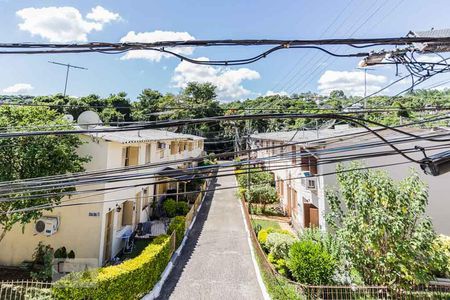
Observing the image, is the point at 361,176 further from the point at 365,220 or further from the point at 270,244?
the point at 270,244

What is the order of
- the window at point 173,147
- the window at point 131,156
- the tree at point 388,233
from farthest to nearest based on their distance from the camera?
the window at point 173,147 → the window at point 131,156 → the tree at point 388,233

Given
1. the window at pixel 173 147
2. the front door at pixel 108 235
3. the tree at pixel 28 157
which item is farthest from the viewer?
the window at pixel 173 147

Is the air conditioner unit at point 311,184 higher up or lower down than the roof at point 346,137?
lower down

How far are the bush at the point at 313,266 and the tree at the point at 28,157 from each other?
843 centimetres

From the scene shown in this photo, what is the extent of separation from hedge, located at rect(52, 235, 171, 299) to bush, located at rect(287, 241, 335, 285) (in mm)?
5297

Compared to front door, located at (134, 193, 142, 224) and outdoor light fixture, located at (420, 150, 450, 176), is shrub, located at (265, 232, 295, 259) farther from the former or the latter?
front door, located at (134, 193, 142, 224)

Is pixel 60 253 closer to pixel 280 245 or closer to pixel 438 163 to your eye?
pixel 280 245

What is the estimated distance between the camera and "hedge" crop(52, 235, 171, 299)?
300 inches

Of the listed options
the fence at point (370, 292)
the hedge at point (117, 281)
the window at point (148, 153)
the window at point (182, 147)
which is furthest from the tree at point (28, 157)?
A: the window at point (182, 147)

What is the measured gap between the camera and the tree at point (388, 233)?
735 cm

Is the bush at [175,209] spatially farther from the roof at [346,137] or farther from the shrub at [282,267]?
the shrub at [282,267]

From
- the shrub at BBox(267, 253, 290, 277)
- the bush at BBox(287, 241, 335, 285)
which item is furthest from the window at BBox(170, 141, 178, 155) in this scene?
the bush at BBox(287, 241, 335, 285)

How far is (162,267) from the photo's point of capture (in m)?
11.3

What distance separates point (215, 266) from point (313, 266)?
5.24 m
